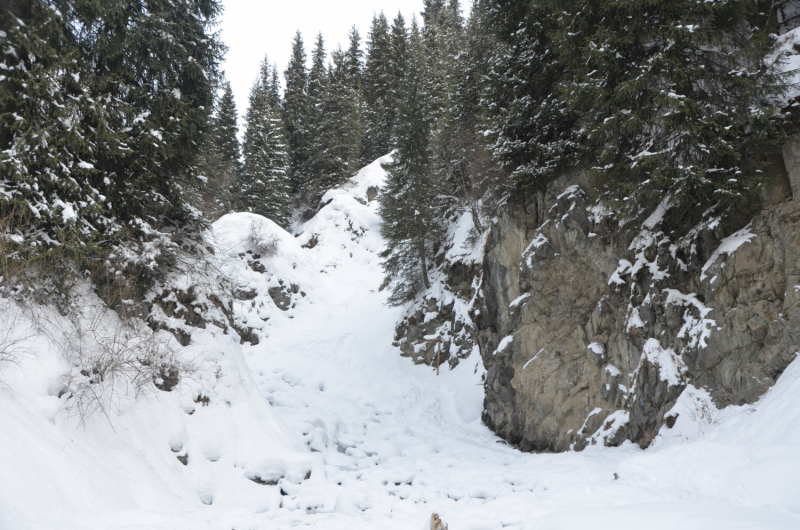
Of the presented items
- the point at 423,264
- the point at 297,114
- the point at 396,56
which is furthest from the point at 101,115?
the point at 396,56

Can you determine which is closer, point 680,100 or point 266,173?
point 680,100

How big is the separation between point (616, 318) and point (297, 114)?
42.6 meters

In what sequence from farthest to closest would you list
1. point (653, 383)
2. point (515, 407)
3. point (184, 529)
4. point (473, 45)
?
point (473, 45)
point (515, 407)
point (653, 383)
point (184, 529)

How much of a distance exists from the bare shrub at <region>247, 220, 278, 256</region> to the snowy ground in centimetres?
1591

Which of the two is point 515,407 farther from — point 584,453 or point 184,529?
point 184,529

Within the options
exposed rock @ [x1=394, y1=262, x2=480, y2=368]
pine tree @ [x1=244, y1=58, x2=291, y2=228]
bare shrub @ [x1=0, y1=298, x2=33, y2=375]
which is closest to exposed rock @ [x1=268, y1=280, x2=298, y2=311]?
exposed rock @ [x1=394, y1=262, x2=480, y2=368]

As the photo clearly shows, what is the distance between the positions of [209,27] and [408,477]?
11373 mm

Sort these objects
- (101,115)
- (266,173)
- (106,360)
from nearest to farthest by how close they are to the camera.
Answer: (106,360), (101,115), (266,173)

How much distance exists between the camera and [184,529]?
5.45 m

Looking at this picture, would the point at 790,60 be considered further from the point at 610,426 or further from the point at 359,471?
the point at 359,471

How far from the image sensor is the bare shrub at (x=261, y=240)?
2788 cm

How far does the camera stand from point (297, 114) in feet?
149

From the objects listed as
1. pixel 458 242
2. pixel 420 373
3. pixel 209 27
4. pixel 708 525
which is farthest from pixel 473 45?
pixel 708 525

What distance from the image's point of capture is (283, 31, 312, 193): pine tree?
43.3 meters
